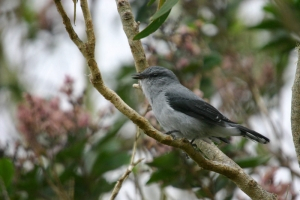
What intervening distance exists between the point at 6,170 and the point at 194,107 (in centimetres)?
153

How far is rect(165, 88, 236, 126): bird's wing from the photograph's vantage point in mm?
3666

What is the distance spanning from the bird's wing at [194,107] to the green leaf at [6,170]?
1.32m

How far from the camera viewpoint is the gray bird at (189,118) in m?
3.62

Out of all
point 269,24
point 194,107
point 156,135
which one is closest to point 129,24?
point 194,107

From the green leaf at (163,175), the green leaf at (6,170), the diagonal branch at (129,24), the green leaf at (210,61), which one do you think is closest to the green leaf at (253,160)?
the green leaf at (163,175)

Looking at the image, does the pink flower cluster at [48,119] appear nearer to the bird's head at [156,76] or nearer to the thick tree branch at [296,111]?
the bird's head at [156,76]

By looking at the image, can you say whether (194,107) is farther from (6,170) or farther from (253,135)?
(6,170)

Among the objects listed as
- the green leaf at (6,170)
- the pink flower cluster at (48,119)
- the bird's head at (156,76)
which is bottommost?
the green leaf at (6,170)

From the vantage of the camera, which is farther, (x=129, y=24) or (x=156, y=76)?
(x=156, y=76)

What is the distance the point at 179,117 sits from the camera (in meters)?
3.73

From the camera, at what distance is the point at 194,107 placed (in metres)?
3.80

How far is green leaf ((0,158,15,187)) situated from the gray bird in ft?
3.88

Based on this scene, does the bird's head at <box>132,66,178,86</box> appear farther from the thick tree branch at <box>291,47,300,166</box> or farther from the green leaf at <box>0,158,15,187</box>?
the thick tree branch at <box>291,47,300,166</box>

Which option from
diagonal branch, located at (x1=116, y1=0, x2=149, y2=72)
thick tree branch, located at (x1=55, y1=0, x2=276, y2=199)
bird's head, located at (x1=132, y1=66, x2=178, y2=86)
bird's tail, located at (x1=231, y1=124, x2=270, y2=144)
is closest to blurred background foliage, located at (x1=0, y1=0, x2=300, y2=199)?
bird's head, located at (x1=132, y1=66, x2=178, y2=86)
